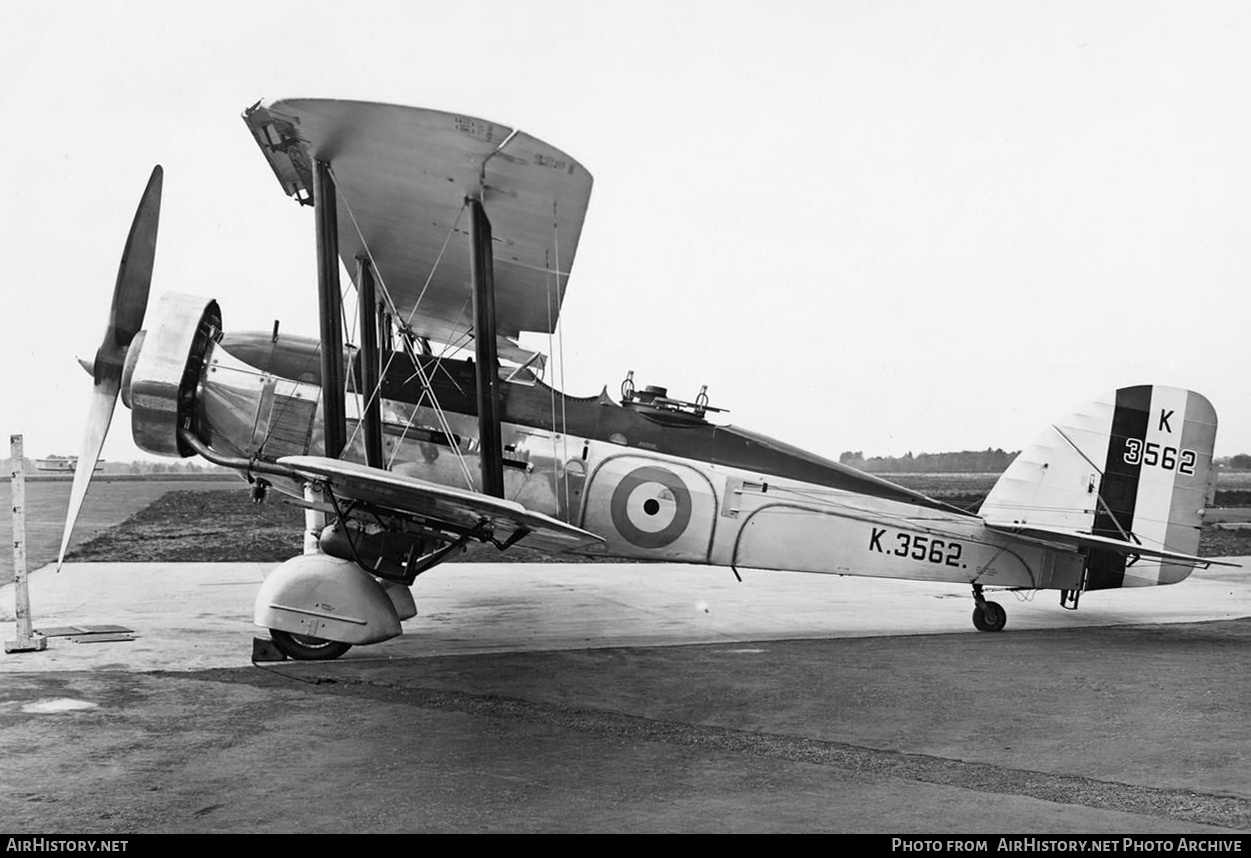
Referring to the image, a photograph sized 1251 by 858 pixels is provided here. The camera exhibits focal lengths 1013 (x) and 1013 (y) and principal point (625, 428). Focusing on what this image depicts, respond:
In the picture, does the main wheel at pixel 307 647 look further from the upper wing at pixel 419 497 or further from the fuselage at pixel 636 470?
the fuselage at pixel 636 470

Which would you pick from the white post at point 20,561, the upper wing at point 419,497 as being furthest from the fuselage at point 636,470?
the white post at point 20,561

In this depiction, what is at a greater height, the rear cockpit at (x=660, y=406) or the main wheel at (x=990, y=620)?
the rear cockpit at (x=660, y=406)

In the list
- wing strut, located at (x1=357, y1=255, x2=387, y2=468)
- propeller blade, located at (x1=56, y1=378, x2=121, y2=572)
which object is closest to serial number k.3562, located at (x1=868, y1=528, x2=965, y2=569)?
wing strut, located at (x1=357, y1=255, x2=387, y2=468)

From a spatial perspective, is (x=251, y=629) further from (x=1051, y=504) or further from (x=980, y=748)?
(x=1051, y=504)

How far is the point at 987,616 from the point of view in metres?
8.48

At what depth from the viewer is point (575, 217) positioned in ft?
21.6

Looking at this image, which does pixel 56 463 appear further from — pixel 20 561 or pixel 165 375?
pixel 165 375

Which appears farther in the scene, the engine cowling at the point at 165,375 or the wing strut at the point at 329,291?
the engine cowling at the point at 165,375

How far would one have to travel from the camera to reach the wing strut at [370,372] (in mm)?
6785

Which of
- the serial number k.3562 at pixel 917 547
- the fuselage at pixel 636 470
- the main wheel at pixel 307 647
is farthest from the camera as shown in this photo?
the serial number k.3562 at pixel 917 547

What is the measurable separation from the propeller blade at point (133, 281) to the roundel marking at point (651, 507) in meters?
3.73

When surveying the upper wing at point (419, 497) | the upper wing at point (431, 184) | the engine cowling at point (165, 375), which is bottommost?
the upper wing at point (419, 497)

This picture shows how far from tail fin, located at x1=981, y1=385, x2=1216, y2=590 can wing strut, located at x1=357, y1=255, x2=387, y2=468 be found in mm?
4986
